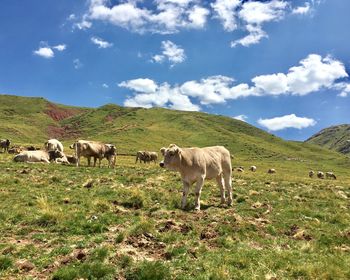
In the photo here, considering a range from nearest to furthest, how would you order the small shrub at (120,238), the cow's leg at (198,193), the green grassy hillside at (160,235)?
the green grassy hillside at (160,235), the small shrub at (120,238), the cow's leg at (198,193)

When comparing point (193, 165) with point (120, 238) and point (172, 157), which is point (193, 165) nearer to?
point (172, 157)

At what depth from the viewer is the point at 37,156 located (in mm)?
39812

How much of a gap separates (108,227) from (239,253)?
17.5 ft

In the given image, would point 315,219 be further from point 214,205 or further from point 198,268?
point 198,268

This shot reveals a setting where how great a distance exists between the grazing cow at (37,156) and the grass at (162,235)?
16398mm

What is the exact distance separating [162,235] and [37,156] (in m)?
29.5

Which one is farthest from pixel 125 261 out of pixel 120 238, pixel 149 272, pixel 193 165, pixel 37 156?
pixel 37 156

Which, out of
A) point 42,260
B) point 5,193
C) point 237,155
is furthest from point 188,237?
point 237,155

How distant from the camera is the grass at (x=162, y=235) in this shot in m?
10.6

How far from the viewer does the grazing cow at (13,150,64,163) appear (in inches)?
1514

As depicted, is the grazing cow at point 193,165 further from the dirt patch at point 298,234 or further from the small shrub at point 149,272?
the small shrub at point 149,272

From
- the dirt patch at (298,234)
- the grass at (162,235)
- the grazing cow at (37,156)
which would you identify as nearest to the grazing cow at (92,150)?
the grazing cow at (37,156)

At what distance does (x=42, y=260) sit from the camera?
11.2 metres

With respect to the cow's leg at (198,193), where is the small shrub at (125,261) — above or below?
below
